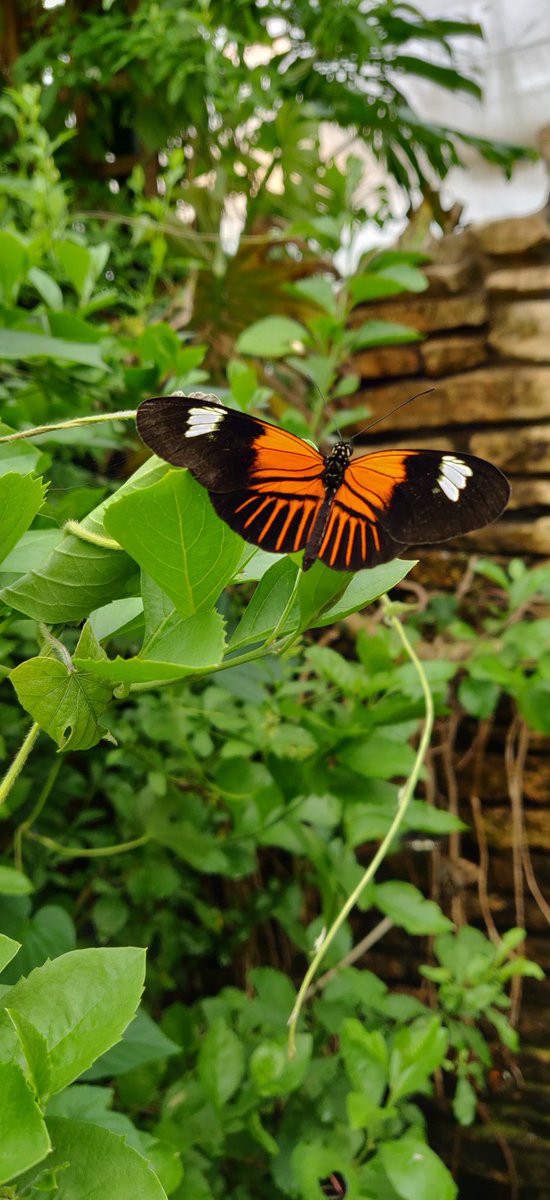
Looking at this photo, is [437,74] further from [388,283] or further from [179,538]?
[179,538]

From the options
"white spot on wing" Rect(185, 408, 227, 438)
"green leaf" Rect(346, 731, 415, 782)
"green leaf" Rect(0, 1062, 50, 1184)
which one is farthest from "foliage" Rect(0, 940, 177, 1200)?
"green leaf" Rect(346, 731, 415, 782)

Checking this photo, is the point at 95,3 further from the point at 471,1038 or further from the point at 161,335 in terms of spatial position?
the point at 471,1038

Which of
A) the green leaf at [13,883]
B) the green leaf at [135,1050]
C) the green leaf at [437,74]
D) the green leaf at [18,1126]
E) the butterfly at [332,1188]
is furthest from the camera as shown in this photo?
the green leaf at [437,74]

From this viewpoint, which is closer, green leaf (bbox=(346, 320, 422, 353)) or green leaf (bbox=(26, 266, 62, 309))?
green leaf (bbox=(26, 266, 62, 309))

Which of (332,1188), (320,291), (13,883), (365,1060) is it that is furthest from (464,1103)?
(320,291)

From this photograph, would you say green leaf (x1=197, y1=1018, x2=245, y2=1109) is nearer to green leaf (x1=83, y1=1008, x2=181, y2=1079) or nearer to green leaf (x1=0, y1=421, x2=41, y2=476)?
green leaf (x1=83, y1=1008, x2=181, y2=1079)

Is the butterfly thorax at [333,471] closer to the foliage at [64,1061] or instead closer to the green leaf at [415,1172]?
the foliage at [64,1061]

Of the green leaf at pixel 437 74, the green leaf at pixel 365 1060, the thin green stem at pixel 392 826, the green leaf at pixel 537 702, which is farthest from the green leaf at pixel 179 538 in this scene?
the green leaf at pixel 437 74
